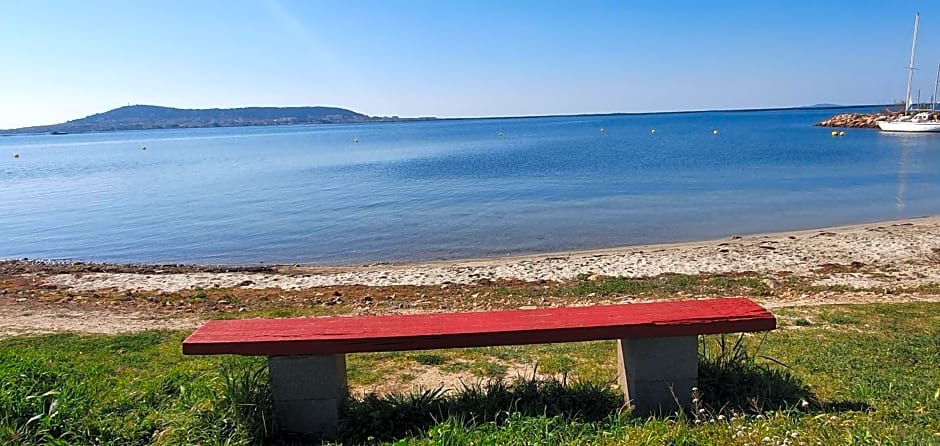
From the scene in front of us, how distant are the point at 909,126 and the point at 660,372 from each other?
241ft

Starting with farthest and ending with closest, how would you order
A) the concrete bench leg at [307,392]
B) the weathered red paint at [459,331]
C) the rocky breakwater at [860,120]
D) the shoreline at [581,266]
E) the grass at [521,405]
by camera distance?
the rocky breakwater at [860,120], the shoreline at [581,266], the concrete bench leg at [307,392], the weathered red paint at [459,331], the grass at [521,405]

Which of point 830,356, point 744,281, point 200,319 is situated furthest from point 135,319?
point 744,281

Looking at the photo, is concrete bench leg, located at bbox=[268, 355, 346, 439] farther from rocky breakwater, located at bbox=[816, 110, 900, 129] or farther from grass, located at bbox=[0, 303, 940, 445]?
rocky breakwater, located at bbox=[816, 110, 900, 129]

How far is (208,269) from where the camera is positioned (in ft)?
46.7

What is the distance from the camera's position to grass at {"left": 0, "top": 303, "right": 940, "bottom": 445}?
3400mm

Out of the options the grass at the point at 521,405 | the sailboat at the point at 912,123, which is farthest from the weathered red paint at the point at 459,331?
the sailboat at the point at 912,123

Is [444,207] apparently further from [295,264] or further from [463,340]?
[463,340]

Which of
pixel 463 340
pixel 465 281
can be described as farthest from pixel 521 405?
pixel 465 281

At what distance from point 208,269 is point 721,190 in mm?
20682

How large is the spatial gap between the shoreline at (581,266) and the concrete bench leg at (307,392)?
7482 mm

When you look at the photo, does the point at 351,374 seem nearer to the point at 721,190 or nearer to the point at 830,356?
the point at 830,356

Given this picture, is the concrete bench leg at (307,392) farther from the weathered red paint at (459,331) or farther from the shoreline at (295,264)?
the shoreline at (295,264)

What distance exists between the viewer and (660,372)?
152 inches

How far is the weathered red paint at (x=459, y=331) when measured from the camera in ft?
11.8
